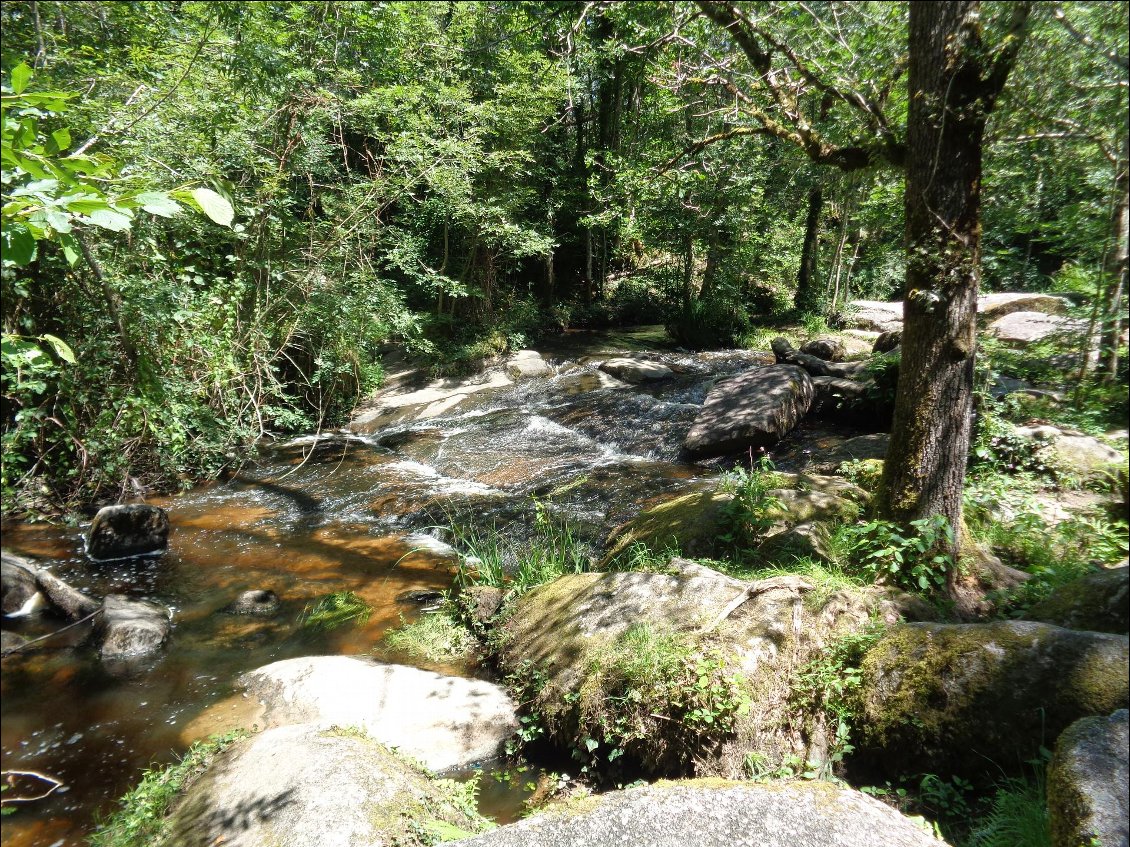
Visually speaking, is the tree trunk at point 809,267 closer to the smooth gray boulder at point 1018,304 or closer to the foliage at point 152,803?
the smooth gray boulder at point 1018,304

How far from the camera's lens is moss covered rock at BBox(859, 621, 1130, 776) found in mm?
2389

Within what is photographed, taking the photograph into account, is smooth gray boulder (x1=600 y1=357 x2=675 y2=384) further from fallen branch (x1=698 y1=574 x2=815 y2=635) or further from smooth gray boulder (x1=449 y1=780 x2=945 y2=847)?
smooth gray boulder (x1=449 y1=780 x2=945 y2=847)

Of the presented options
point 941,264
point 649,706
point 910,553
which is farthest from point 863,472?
point 649,706

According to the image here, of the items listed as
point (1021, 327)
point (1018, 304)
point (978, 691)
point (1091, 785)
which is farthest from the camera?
point (1018, 304)

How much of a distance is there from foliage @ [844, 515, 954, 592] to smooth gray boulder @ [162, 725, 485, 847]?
2840 millimetres

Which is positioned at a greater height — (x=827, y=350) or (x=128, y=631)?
(x=827, y=350)

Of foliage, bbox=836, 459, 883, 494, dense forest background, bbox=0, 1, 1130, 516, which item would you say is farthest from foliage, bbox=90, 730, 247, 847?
foliage, bbox=836, 459, 883, 494

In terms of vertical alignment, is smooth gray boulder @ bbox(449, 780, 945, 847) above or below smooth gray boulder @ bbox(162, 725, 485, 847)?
above

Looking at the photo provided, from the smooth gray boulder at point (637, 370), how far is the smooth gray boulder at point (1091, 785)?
10756 mm

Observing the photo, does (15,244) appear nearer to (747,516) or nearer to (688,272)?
(747,516)

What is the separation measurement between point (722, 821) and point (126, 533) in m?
7.38

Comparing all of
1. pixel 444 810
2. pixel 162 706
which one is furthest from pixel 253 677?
pixel 444 810

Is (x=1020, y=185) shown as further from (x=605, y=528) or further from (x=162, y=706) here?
(x=162, y=706)

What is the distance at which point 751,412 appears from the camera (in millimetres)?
8453
